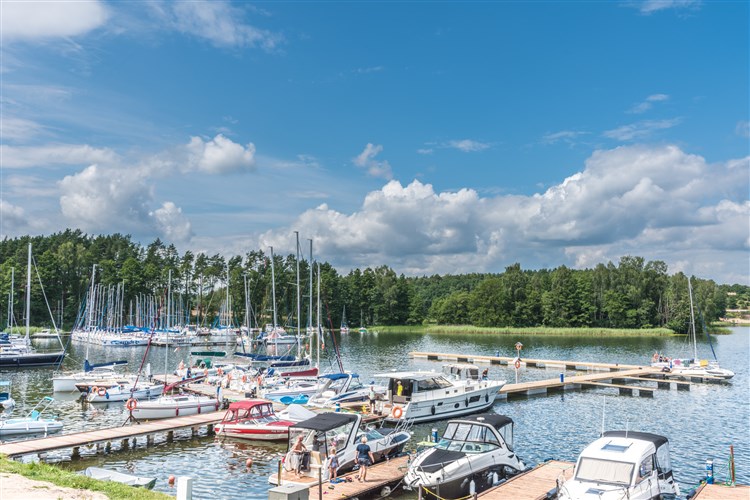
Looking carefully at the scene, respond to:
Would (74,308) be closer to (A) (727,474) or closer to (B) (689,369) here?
(B) (689,369)

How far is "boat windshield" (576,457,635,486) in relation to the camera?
1728cm

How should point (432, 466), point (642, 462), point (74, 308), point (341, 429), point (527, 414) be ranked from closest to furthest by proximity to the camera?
point (642, 462)
point (432, 466)
point (341, 429)
point (527, 414)
point (74, 308)

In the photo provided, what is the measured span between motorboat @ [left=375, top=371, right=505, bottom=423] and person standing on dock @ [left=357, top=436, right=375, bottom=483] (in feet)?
27.4

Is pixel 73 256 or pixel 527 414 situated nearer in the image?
pixel 527 414

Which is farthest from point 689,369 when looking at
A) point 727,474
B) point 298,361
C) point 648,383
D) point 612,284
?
point 612,284

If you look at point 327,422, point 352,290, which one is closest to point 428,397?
point 327,422

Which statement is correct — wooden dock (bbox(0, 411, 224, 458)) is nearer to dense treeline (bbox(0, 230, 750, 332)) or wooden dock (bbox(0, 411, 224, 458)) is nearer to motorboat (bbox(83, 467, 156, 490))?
motorboat (bbox(83, 467, 156, 490))

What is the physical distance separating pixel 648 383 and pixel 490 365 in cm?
1935

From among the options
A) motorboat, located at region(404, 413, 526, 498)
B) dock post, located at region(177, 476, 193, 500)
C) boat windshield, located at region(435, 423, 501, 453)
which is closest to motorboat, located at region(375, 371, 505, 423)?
boat windshield, located at region(435, 423, 501, 453)

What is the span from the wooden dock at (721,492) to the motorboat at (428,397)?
15.6m

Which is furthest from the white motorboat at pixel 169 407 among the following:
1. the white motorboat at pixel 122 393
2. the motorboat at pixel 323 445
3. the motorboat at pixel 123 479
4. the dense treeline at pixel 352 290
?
the dense treeline at pixel 352 290

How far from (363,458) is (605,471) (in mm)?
8933

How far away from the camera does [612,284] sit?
137 meters

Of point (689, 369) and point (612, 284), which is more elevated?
point (612, 284)
